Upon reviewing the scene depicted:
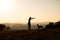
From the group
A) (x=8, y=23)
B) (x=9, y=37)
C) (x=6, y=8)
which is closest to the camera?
(x=9, y=37)

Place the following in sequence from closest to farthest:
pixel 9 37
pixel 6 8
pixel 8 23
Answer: pixel 9 37, pixel 8 23, pixel 6 8

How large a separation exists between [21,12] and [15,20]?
120 mm

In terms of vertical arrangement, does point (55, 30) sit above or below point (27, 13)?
below

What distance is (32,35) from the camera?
40.9 inches

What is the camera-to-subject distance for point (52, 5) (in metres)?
1.56

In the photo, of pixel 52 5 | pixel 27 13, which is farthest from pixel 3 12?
pixel 52 5

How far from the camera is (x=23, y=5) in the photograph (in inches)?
59.4

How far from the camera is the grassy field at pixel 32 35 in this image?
1.01m

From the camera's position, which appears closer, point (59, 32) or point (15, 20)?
point (59, 32)

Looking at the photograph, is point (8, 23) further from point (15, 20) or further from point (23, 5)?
point (23, 5)

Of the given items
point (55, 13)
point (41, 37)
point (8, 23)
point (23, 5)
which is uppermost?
point (23, 5)

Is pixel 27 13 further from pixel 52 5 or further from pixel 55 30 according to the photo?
pixel 55 30

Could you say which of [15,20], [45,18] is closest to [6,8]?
[15,20]

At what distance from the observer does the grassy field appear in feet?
3.31
